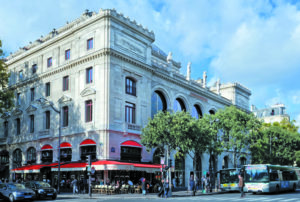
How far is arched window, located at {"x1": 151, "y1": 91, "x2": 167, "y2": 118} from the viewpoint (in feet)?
135

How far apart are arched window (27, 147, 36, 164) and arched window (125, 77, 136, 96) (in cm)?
1494

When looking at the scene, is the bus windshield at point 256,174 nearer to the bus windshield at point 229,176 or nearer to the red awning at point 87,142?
the bus windshield at point 229,176

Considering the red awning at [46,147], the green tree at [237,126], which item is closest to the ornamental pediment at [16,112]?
the red awning at [46,147]

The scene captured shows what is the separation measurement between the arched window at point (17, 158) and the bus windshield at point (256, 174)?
29.0 metres

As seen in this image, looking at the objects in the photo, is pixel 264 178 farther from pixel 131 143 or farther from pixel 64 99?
pixel 64 99

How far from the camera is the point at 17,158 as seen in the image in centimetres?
4462

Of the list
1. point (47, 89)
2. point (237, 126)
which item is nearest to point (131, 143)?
point (237, 126)

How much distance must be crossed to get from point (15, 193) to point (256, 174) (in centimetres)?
2035

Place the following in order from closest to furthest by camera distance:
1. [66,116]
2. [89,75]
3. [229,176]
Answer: [229,176], [89,75], [66,116]

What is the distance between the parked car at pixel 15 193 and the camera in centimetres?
2258

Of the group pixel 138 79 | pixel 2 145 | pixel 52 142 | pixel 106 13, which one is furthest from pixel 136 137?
pixel 2 145

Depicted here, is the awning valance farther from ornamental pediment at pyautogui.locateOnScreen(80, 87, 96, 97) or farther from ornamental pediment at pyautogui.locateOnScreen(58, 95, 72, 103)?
ornamental pediment at pyautogui.locateOnScreen(58, 95, 72, 103)

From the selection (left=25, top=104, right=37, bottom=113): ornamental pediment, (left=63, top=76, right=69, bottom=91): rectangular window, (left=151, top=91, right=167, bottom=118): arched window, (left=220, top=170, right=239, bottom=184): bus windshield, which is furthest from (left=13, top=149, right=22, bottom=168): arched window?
(left=220, top=170, right=239, bottom=184): bus windshield

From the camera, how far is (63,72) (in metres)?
39.3
